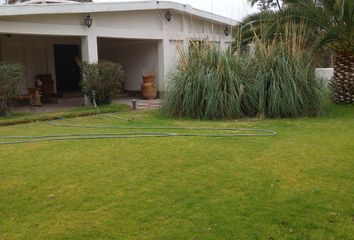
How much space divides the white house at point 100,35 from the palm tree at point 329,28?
5.17ft

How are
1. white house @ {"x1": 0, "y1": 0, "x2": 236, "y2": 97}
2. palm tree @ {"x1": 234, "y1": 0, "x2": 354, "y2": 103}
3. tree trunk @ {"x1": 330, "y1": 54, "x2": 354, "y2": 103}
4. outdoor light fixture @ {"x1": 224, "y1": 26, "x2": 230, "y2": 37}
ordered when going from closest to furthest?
palm tree @ {"x1": 234, "y1": 0, "x2": 354, "y2": 103} → tree trunk @ {"x1": 330, "y1": 54, "x2": 354, "y2": 103} → white house @ {"x1": 0, "y1": 0, "x2": 236, "y2": 97} → outdoor light fixture @ {"x1": 224, "y1": 26, "x2": 230, "y2": 37}

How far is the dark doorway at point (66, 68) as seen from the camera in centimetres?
1583

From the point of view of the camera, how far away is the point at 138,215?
3732 mm

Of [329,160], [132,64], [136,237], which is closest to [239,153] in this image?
[329,160]

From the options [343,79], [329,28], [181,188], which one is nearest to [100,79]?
[329,28]

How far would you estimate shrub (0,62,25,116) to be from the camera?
10.0 m

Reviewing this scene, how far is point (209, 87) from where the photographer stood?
9.12 m

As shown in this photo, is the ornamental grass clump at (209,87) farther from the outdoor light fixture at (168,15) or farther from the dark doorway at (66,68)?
the dark doorway at (66,68)

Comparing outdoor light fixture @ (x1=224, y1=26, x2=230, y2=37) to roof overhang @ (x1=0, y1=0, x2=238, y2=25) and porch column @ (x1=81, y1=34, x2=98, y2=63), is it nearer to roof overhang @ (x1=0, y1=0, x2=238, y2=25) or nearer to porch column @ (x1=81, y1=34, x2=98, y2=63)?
roof overhang @ (x1=0, y1=0, x2=238, y2=25)

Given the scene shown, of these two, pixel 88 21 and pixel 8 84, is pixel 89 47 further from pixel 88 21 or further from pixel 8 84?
pixel 8 84

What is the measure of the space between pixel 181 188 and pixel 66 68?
12.9 meters

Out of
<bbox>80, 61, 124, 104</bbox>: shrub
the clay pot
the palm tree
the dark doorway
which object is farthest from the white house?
the palm tree

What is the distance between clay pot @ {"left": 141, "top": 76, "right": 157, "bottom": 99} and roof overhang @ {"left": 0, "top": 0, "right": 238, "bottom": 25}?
2.43m

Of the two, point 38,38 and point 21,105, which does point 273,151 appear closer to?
point 21,105
